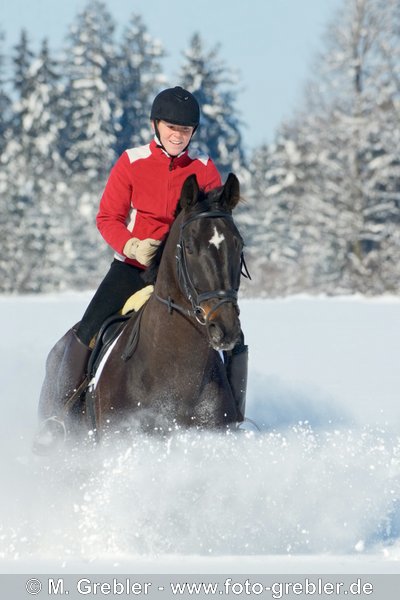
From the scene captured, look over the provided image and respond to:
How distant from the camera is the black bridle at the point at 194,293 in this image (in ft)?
21.1

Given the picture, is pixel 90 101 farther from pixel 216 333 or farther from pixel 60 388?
pixel 216 333

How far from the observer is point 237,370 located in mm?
7551

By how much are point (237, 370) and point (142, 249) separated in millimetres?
1020

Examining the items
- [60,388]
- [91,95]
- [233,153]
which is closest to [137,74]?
[91,95]

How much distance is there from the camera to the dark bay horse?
258 inches

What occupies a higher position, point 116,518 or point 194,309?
point 194,309

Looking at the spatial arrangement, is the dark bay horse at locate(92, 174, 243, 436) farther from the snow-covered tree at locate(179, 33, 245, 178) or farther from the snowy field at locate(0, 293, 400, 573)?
the snow-covered tree at locate(179, 33, 245, 178)

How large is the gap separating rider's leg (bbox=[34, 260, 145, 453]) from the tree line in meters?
29.8

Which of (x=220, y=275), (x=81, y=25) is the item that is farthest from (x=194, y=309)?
(x=81, y=25)

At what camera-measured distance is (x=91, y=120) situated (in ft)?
217

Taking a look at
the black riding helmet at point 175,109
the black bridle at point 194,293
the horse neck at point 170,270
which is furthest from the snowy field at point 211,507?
the black riding helmet at point 175,109

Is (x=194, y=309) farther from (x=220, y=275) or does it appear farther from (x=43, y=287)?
(x=43, y=287)

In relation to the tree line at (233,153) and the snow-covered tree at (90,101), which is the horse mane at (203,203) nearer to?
the tree line at (233,153)

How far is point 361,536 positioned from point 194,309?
5.87ft
